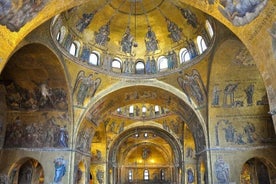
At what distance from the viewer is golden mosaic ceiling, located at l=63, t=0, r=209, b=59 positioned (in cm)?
1703

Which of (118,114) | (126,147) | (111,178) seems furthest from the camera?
(126,147)

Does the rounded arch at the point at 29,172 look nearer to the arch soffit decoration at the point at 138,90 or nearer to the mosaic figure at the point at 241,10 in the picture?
the arch soffit decoration at the point at 138,90

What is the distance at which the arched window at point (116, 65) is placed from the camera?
66.2 feet

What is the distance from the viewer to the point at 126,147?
124 ft

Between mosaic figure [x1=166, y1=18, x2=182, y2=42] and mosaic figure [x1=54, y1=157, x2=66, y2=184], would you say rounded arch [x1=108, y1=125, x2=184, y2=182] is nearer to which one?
mosaic figure [x1=54, y1=157, x2=66, y2=184]

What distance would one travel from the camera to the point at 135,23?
19.1 m

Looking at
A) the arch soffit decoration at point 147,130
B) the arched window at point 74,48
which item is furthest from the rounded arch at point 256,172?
the arched window at point 74,48

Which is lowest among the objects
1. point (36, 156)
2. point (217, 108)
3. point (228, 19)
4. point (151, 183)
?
point (151, 183)

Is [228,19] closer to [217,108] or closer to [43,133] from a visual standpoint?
[217,108]

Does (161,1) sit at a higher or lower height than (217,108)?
higher

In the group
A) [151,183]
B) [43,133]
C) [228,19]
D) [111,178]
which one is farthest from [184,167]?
[228,19]

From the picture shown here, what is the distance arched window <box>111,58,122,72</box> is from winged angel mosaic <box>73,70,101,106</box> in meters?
1.60

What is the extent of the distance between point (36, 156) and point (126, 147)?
20.6 m

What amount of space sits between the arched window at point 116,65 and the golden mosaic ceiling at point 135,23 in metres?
0.55
